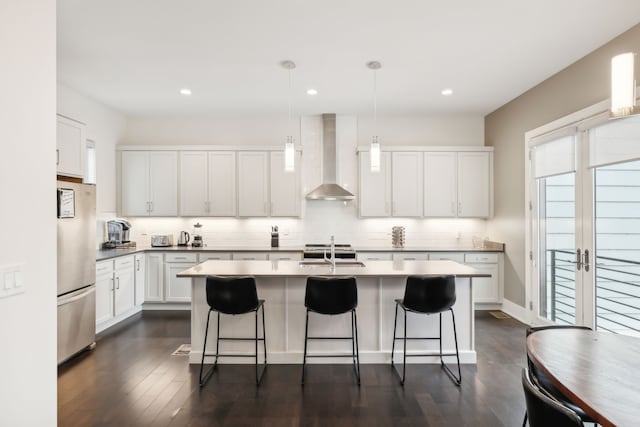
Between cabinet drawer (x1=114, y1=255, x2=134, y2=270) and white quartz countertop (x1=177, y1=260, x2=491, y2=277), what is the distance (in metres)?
1.59

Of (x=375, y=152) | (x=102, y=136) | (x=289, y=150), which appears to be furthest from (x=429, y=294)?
(x=102, y=136)

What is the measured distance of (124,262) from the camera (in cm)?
468

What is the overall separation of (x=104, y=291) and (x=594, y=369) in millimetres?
4719

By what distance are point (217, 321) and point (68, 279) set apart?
4.99 ft

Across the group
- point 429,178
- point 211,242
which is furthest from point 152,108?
point 429,178

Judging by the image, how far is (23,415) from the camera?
1.49 m

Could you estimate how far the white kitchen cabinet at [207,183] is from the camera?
217 inches

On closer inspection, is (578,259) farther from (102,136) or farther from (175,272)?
(102,136)

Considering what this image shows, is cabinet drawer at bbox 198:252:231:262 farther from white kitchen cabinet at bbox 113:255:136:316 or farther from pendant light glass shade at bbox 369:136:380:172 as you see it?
pendant light glass shade at bbox 369:136:380:172

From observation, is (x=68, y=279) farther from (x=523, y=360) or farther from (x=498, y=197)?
(x=498, y=197)

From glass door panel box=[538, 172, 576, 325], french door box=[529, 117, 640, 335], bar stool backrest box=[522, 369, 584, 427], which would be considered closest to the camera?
bar stool backrest box=[522, 369, 584, 427]

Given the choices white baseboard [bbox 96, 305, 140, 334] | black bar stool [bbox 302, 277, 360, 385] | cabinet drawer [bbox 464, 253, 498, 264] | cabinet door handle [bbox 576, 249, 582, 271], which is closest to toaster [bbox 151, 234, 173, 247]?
white baseboard [bbox 96, 305, 140, 334]

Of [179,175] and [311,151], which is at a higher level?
[311,151]

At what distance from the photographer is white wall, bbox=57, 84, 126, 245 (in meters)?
4.68
